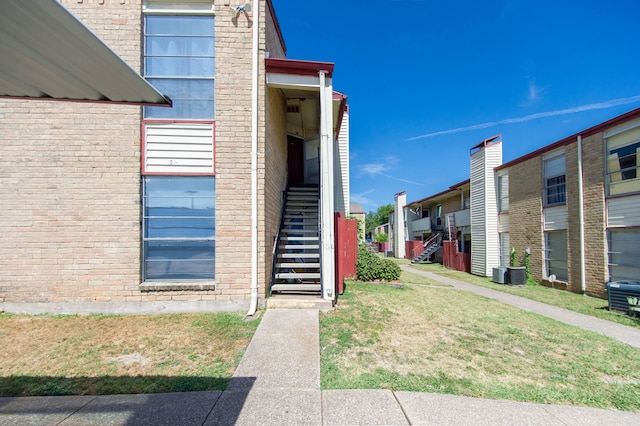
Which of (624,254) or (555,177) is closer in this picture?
(624,254)

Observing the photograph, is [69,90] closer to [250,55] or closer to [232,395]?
[232,395]

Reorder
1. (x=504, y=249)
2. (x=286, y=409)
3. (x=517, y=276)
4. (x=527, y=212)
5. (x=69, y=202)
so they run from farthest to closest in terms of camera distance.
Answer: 1. (x=504, y=249)
2. (x=527, y=212)
3. (x=517, y=276)
4. (x=69, y=202)
5. (x=286, y=409)

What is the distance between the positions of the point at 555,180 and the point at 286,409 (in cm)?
1398

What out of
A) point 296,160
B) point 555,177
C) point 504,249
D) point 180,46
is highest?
point 180,46

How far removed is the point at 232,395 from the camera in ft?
9.36

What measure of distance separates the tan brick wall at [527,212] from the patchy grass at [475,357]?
7604 millimetres

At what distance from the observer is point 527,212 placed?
42.3ft

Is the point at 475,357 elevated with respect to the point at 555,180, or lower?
lower

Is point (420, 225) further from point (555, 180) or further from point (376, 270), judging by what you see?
point (376, 270)

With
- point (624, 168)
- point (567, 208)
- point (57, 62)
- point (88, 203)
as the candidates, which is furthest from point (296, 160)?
point (624, 168)

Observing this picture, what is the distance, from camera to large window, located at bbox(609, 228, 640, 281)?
28.5 feet

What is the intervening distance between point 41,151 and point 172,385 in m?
5.49

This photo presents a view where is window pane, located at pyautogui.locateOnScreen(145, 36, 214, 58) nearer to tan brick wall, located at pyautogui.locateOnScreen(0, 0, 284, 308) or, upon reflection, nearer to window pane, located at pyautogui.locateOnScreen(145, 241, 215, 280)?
tan brick wall, located at pyautogui.locateOnScreen(0, 0, 284, 308)

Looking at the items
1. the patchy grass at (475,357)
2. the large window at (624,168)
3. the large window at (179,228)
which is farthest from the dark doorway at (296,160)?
the large window at (624,168)
